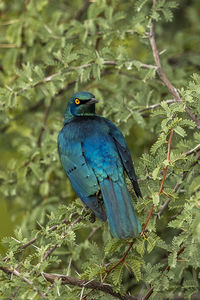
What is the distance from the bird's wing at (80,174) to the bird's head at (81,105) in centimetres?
58

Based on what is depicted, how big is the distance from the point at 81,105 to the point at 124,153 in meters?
1.04

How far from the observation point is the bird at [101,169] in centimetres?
372

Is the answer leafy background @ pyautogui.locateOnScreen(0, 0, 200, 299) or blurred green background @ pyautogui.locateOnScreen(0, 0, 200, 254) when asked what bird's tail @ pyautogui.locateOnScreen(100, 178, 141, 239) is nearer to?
leafy background @ pyautogui.locateOnScreen(0, 0, 200, 299)

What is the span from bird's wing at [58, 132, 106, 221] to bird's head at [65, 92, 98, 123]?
583mm

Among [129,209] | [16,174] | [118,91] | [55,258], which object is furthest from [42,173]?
[55,258]

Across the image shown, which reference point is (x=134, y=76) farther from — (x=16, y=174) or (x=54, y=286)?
(x=54, y=286)

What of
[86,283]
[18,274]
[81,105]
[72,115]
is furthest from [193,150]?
[72,115]

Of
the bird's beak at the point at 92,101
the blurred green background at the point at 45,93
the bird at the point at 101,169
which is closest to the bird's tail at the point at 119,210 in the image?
the bird at the point at 101,169

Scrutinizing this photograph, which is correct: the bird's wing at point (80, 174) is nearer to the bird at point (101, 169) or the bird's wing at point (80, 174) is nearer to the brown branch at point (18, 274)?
the bird at point (101, 169)

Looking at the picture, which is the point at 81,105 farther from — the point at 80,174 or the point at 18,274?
the point at 18,274

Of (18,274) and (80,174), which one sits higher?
(18,274)

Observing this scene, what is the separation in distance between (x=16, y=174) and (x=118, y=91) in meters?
1.31

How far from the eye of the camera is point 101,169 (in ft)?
13.9

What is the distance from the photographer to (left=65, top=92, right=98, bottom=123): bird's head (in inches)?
207
